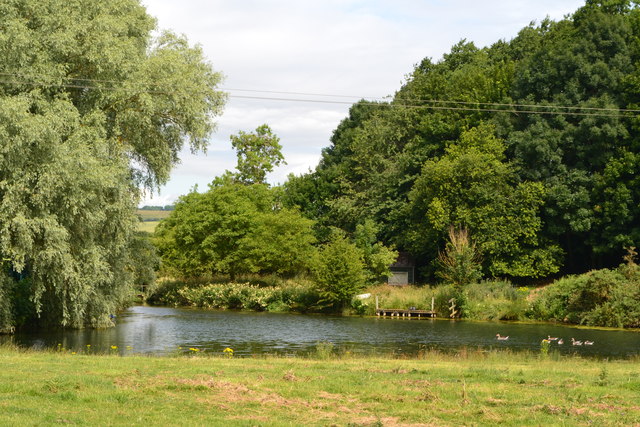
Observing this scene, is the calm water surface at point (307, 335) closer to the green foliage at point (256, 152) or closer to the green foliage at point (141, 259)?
the green foliage at point (141, 259)

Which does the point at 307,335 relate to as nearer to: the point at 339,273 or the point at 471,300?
the point at 339,273

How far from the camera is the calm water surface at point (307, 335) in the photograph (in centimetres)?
2625

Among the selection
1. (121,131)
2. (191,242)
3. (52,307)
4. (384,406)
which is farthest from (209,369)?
(191,242)

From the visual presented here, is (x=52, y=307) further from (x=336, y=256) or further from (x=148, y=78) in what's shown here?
(x=336, y=256)

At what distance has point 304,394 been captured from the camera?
12.9m

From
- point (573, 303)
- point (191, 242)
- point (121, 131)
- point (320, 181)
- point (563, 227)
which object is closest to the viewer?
point (121, 131)

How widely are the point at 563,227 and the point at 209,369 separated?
3730 centimetres

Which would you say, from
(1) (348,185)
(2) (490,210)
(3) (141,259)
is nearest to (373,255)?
(2) (490,210)

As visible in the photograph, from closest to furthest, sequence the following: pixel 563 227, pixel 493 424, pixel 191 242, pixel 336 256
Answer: pixel 493 424, pixel 336 256, pixel 563 227, pixel 191 242

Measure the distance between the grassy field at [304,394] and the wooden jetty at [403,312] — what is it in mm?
27102

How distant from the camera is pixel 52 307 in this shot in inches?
1102

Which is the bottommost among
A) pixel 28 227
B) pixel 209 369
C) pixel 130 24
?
pixel 209 369

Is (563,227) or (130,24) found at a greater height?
(130,24)

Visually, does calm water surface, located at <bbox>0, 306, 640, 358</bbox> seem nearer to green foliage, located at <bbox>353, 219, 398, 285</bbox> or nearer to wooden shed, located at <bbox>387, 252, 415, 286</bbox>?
green foliage, located at <bbox>353, 219, 398, 285</bbox>
